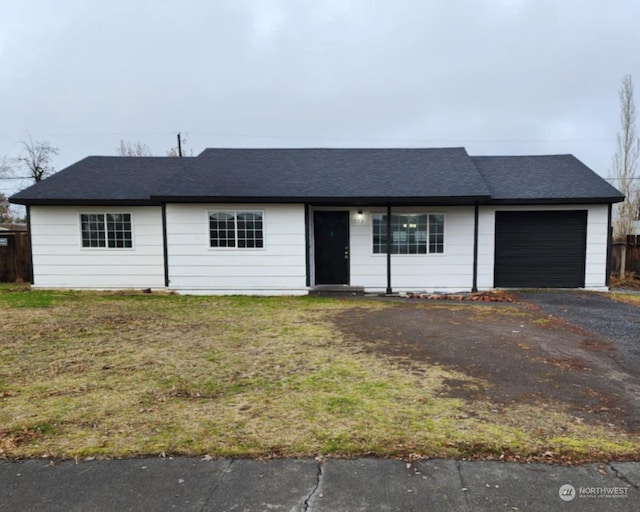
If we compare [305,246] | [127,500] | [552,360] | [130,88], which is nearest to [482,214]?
[305,246]

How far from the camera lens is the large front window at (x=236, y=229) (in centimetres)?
1155

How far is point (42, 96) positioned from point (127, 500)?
36.6m

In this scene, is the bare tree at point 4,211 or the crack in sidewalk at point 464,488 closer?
the crack in sidewalk at point 464,488

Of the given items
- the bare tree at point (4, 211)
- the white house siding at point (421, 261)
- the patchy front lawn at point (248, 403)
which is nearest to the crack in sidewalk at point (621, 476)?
the patchy front lawn at point (248, 403)

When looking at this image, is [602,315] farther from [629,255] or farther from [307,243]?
[629,255]

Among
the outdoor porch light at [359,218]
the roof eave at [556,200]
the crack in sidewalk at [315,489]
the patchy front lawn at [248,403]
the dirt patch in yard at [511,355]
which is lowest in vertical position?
the dirt patch in yard at [511,355]

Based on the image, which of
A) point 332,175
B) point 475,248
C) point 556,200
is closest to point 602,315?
point 475,248

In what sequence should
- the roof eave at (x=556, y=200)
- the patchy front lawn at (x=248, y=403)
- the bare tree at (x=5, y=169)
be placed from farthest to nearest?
the bare tree at (x=5, y=169), the roof eave at (x=556, y=200), the patchy front lawn at (x=248, y=403)

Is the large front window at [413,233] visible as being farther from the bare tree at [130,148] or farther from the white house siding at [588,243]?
the bare tree at [130,148]

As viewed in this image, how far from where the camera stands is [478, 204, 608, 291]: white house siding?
1190 cm

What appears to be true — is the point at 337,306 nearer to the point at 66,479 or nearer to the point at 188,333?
the point at 188,333

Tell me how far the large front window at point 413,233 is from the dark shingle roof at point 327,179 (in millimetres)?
883

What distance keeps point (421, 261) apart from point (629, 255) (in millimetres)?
8343

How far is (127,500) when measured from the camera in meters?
2.43
